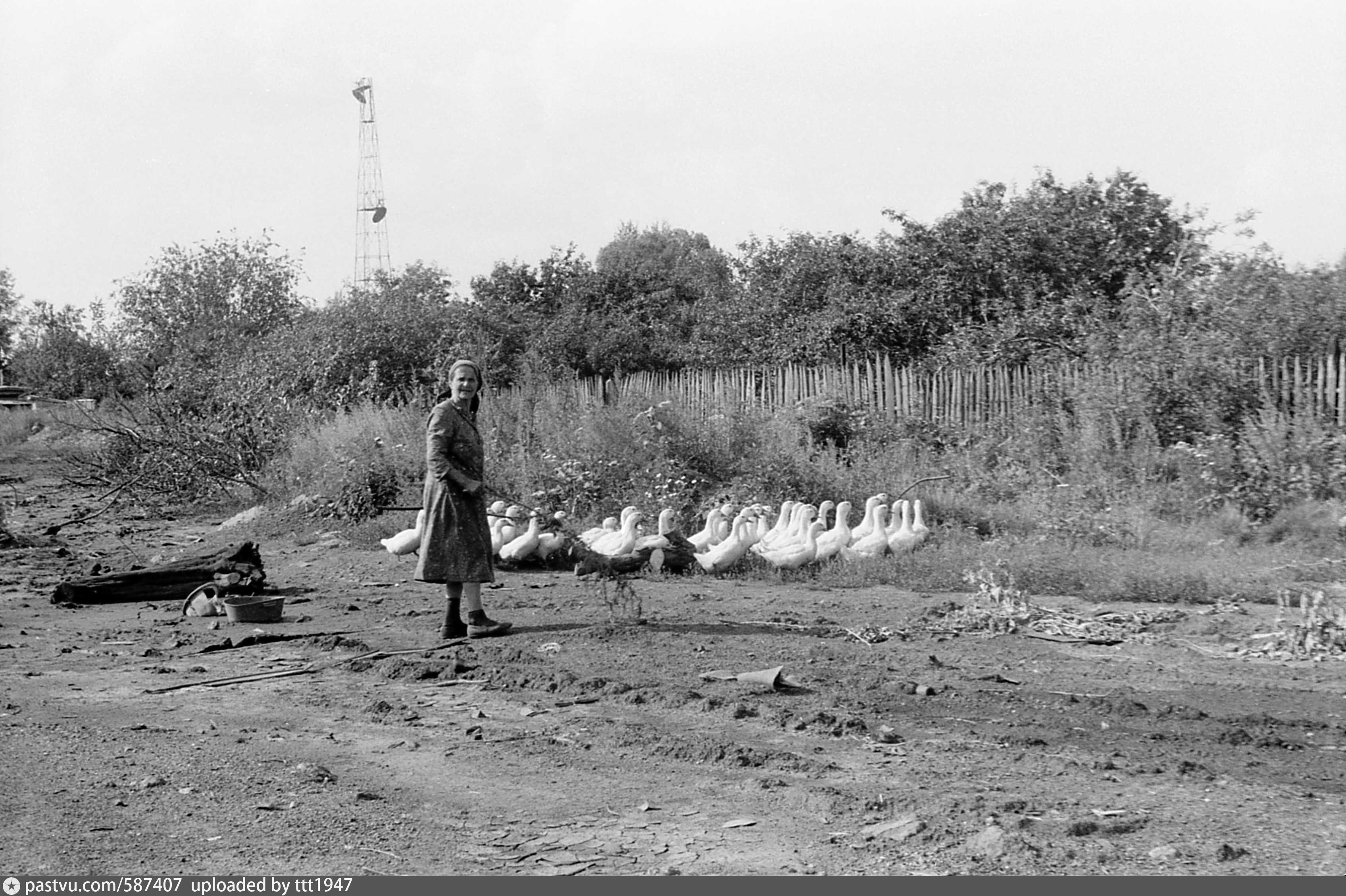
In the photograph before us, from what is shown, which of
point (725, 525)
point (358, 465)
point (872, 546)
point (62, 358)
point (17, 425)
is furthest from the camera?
point (62, 358)

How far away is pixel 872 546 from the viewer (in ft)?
41.3

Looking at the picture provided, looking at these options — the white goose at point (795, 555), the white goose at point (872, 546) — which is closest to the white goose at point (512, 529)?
the white goose at point (795, 555)

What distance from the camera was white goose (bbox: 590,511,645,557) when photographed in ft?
41.7

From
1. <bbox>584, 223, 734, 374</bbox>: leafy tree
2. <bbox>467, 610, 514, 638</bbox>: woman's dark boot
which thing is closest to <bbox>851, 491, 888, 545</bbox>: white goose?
<bbox>467, 610, 514, 638</bbox>: woman's dark boot

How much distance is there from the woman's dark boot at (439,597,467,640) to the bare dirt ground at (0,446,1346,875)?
0.75ft

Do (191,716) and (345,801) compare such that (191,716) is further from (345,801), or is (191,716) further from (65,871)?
(65,871)

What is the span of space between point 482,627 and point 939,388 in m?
10.1

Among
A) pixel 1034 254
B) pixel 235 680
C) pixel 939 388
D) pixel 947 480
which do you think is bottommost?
pixel 235 680

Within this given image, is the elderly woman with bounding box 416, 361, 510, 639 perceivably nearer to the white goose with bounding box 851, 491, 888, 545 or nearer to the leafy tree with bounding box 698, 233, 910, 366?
the white goose with bounding box 851, 491, 888, 545

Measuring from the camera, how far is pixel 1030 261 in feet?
72.1

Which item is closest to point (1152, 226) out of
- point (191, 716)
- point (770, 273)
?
point (770, 273)

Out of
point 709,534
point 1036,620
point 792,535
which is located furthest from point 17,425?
point 1036,620

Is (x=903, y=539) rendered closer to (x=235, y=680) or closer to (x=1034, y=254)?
(x=235, y=680)
